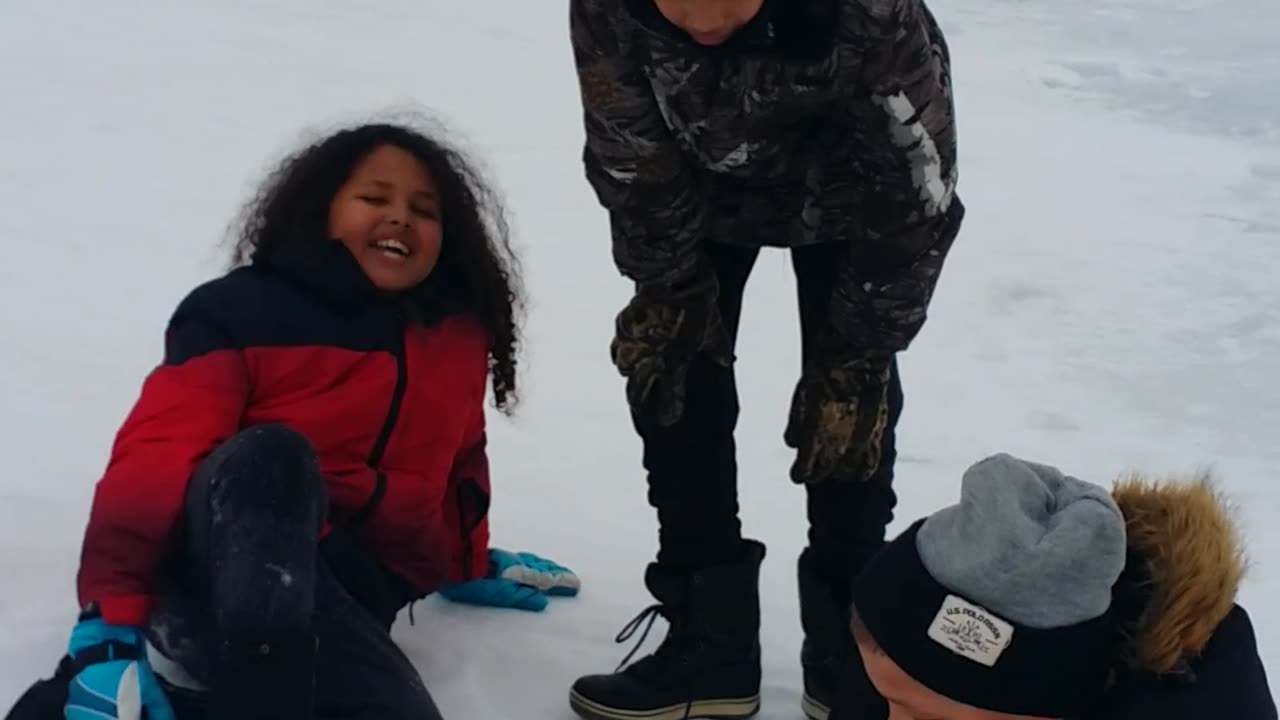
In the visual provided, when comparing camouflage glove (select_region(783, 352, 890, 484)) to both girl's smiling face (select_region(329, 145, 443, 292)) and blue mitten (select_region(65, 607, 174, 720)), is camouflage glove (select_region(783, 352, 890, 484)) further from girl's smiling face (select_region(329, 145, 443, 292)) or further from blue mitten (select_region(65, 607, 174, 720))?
blue mitten (select_region(65, 607, 174, 720))

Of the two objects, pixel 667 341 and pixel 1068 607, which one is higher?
pixel 667 341

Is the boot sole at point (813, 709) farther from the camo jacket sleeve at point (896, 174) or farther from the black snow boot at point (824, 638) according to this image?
the camo jacket sleeve at point (896, 174)

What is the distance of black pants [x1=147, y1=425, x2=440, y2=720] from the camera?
4.84 ft

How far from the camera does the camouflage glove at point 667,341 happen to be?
1722 millimetres

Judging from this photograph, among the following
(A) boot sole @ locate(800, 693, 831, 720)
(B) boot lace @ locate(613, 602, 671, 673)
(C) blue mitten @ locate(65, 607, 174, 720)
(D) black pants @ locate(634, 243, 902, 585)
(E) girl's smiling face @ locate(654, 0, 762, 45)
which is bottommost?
(A) boot sole @ locate(800, 693, 831, 720)

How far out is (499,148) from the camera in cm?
427

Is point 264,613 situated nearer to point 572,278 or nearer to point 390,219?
point 390,219

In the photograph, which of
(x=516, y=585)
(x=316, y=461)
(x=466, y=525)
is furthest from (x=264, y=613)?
(x=516, y=585)

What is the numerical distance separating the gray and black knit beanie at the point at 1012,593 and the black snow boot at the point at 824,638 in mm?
569

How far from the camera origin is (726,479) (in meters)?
1.84

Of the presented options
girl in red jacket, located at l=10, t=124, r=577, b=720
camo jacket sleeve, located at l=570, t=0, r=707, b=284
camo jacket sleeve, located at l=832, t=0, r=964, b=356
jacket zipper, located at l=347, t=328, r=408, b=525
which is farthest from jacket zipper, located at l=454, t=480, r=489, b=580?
camo jacket sleeve, located at l=832, t=0, r=964, b=356

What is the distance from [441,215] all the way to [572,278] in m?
1.43

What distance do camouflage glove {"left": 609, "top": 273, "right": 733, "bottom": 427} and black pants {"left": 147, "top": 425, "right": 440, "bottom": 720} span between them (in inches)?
15.8

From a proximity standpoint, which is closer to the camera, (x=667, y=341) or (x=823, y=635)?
(x=667, y=341)
